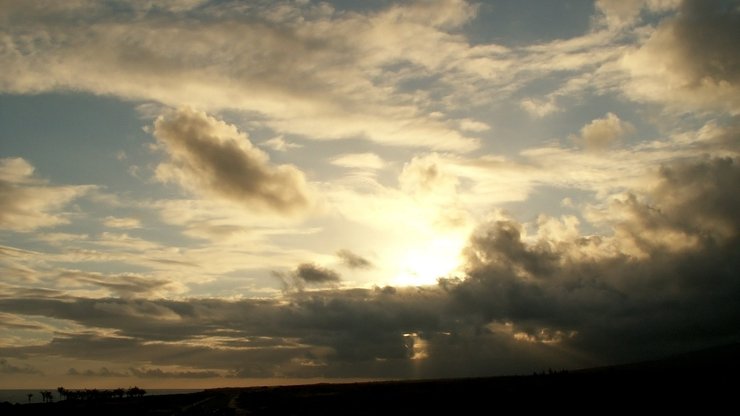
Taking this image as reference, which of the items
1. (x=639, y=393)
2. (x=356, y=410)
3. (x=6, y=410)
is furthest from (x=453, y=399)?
(x=6, y=410)

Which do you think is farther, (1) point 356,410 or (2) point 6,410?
(2) point 6,410

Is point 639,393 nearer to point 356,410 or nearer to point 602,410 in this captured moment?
point 602,410

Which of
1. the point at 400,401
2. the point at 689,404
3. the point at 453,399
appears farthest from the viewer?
the point at 400,401

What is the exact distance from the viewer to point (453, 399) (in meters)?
124

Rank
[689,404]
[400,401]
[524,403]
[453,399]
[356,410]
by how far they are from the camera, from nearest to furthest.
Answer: [689,404] < [524,403] < [356,410] < [453,399] < [400,401]

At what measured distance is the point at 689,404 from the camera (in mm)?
80438

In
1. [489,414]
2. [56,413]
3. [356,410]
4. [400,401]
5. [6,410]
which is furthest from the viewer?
[6,410]

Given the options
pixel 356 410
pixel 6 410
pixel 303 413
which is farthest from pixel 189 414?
pixel 6 410

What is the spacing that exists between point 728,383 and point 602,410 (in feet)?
93.5

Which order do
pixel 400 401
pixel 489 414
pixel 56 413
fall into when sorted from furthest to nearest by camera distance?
pixel 56 413 → pixel 400 401 → pixel 489 414

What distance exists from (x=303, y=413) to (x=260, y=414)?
10797mm

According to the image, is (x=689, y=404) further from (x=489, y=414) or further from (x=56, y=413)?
(x=56, y=413)

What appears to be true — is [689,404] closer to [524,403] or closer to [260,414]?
[524,403]

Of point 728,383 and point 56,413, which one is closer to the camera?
point 728,383
